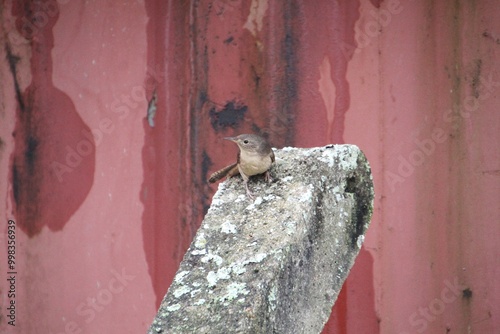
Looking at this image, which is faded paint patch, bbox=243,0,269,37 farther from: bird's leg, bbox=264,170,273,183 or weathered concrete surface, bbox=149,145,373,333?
bird's leg, bbox=264,170,273,183

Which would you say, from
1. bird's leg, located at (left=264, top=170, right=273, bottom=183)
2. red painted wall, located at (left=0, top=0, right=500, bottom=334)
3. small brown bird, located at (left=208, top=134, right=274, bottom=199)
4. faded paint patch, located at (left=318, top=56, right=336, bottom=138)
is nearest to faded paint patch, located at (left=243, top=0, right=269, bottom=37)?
red painted wall, located at (left=0, top=0, right=500, bottom=334)

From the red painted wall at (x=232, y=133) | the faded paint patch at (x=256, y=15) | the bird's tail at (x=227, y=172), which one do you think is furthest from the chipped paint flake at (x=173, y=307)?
the faded paint patch at (x=256, y=15)

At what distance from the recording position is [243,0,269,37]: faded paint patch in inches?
155

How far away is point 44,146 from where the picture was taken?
4.38 m

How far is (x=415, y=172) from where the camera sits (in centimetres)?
383

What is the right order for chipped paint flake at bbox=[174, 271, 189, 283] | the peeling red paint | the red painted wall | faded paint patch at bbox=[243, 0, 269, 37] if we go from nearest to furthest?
chipped paint flake at bbox=[174, 271, 189, 283]
the red painted wall
faded paint patch at bbox=[243, 0, 269, 37]
the peeling red paint

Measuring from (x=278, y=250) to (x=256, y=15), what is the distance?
1.92 meters

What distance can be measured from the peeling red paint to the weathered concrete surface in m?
1.68

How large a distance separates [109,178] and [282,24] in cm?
126

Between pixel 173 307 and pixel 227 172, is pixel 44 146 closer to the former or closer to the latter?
pixel 227 172

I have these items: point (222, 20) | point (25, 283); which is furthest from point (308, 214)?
point (25, 283)

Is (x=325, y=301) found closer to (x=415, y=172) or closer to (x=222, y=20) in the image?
(x=415, y=172)

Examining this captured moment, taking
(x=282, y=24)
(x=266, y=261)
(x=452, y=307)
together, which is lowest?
(x=452, y=307)

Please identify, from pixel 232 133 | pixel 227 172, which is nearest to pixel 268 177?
pixel 227 172
